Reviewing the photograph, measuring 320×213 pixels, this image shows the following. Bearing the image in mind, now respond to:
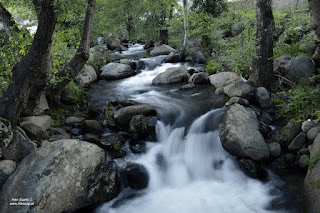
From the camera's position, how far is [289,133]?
6664mm

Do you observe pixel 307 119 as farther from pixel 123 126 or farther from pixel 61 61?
pixel 61 61

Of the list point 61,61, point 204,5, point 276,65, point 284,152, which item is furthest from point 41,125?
point 204,5

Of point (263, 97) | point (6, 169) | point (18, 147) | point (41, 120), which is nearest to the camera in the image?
point (6, 169)

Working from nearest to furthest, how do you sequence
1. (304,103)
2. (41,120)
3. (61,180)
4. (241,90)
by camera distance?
(61,180), (304,103), (41,120), (241,90)

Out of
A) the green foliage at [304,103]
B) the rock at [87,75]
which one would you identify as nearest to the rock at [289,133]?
the green foliage at [304,103]

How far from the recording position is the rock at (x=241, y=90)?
8.93 metres

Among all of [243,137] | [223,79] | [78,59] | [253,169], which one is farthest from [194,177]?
[223,79]

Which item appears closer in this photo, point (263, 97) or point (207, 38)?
point (263, 97)

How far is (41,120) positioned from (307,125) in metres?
7.54

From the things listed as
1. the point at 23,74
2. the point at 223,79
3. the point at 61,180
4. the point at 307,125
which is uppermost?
the point at 23,74

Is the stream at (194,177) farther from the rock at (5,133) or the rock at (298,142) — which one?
the rock at (5,133)

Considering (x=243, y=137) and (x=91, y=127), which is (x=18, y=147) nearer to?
(x=91, y=127)

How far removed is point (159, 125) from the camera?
25.9 feet

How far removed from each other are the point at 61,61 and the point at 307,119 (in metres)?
7.76
